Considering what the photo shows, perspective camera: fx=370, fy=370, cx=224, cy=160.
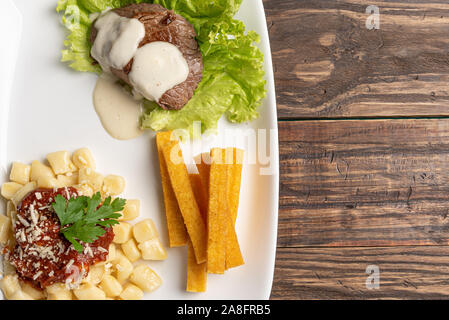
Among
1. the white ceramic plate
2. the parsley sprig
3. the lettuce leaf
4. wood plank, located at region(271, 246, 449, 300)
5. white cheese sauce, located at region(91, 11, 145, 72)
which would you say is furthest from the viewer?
wood plank, located at region(271, 246, 449, 300)

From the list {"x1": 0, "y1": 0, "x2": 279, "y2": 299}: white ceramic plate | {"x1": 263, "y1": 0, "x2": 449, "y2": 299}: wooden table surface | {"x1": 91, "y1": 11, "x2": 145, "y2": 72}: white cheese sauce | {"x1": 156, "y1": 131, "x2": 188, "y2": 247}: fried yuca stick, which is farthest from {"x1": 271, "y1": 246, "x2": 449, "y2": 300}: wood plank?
{"x1": 91, "y1": 11, "x2": 145, "y2": 72}: white cheese sauce

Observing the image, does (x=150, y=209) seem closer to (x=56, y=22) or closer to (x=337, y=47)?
(x=56, y=22)

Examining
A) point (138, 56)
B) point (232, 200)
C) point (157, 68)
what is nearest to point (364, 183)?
point (232, 200)

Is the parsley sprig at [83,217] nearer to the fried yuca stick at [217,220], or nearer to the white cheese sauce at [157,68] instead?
the fried yuca stick at [217,220]

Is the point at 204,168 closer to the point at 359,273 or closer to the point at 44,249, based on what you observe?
the point at 44,249

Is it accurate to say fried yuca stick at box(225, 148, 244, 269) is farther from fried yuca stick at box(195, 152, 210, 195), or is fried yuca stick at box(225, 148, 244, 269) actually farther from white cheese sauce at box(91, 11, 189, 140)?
white cheese sauce at box(91, 11, 189, 140)

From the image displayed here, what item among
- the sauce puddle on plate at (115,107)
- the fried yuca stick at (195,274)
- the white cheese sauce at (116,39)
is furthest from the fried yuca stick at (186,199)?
the white cheese sauce at (116,39)
